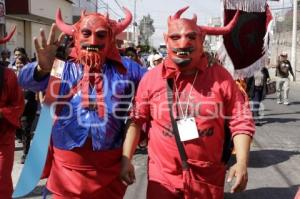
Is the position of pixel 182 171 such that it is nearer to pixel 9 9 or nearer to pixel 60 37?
pixel 60 37

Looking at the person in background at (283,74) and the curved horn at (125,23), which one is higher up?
the curved horn at (125,23)

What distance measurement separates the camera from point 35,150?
3473mm

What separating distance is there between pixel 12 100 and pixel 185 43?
185cm

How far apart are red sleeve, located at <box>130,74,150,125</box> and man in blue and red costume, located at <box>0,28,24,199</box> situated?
1.39 m

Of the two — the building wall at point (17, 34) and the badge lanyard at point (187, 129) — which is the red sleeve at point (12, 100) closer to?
the badge lanyard at point (187, 129)

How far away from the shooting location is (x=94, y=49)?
3.43m

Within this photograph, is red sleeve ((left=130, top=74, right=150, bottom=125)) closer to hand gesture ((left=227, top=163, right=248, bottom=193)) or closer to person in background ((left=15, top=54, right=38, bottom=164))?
hand gesture ((left=227, top=163, right=248, bottom=193))

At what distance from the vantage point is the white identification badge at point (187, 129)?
3.14 m

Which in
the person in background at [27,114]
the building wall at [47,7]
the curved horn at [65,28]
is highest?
the building wall at [47,7]

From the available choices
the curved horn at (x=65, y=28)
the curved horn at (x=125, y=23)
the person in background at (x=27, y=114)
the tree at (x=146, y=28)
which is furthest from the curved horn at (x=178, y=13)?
the tree at (x=146, y=28)

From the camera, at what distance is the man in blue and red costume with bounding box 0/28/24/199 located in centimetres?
415

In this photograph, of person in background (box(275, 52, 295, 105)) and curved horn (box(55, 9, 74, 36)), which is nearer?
curved horn (box(55, 9, 74, 36))

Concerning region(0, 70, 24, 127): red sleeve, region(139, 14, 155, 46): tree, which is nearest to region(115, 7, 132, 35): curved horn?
region(0, 70, 24, 127): red sleeve

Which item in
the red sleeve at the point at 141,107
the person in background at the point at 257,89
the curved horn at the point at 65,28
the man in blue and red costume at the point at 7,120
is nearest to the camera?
the red sleeve at the point at 141,107
